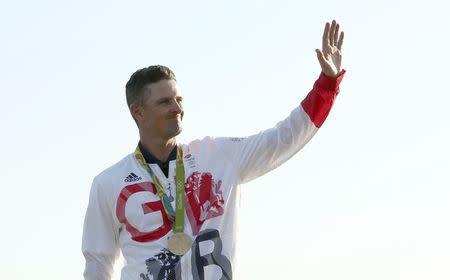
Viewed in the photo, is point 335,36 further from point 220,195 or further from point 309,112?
point 220,195

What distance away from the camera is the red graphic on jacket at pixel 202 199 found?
12828 mm

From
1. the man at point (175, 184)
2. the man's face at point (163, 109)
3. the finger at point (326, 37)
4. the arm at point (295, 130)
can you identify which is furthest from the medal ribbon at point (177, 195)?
the finger at point (326, 37)

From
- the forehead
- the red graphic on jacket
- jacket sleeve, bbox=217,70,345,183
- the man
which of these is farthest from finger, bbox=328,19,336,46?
the red graphic on jacket

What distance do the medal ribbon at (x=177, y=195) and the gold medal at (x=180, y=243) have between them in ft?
0.19

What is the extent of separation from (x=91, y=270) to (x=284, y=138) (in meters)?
1.88

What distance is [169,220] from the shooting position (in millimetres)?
12875

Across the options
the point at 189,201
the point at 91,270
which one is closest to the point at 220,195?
A: the point at 189,201

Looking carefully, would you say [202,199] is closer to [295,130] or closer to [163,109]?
[163,109]

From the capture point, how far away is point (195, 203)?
42.4 ft

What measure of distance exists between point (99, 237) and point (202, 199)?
0.91 m

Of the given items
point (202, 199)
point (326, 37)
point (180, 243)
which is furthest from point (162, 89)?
point (326, 37)

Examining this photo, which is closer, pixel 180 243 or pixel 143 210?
pixel 180 243

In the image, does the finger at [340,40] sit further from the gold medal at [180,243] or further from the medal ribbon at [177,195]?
the gold medal at [180,243]

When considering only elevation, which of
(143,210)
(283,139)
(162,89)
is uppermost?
(162,89)
